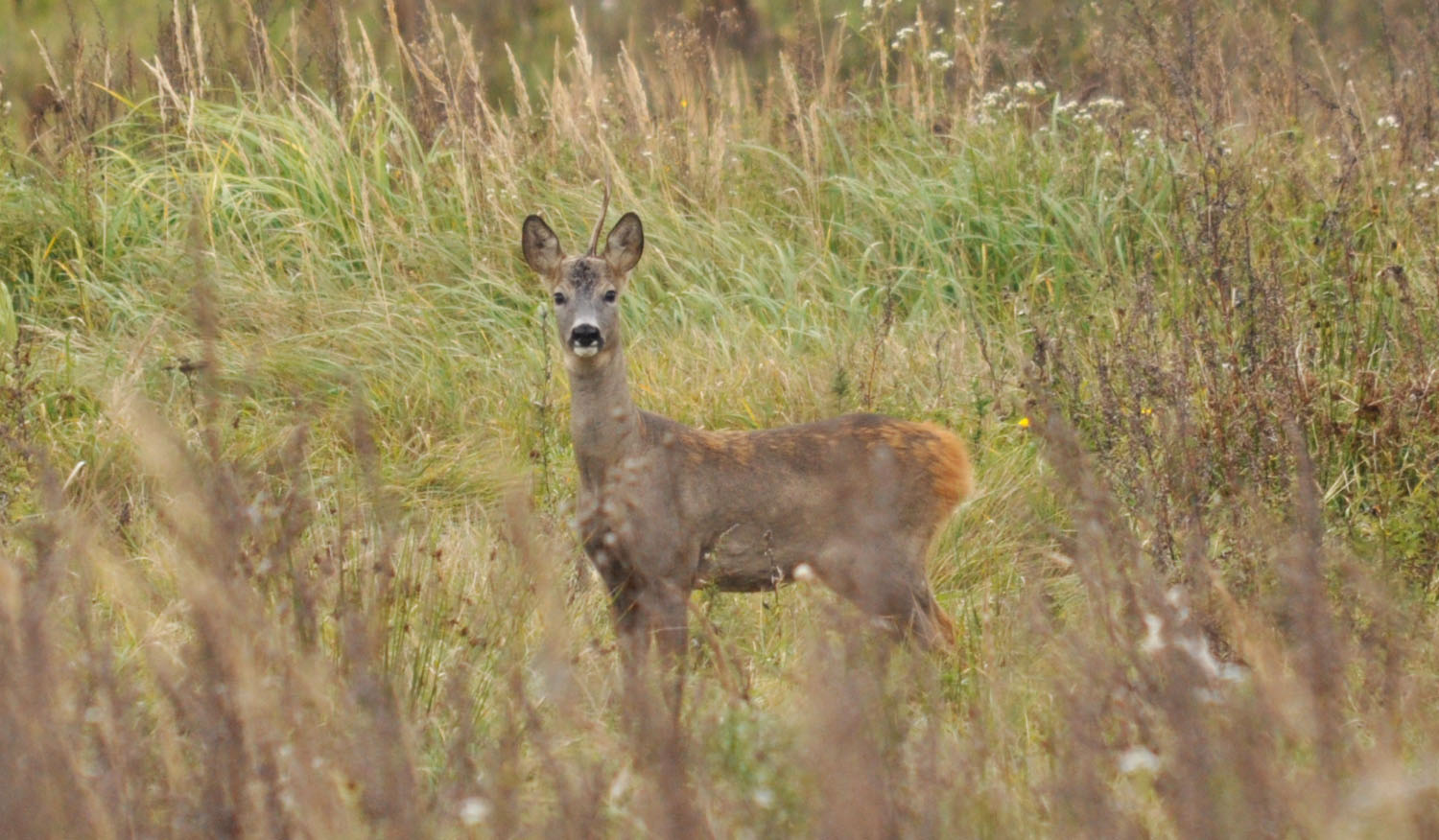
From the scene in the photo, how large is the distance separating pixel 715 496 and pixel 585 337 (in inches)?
23.0

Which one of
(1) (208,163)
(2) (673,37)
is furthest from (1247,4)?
(1) (208,163)

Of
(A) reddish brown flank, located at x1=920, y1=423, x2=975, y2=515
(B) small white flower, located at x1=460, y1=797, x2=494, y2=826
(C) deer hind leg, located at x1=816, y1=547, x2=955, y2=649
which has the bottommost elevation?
(C) deer hind leg, located at x1=816, y1=547, x2=955, y2=649

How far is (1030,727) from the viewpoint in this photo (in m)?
3.78

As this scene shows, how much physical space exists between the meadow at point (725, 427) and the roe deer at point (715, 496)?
156 mm

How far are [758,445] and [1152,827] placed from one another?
101 inches

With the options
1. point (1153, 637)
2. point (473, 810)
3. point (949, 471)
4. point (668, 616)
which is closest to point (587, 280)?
point (668, 616)

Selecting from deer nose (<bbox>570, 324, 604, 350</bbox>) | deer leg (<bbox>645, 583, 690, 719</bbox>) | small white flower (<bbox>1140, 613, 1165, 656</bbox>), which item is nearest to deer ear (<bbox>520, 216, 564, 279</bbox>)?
deer nose (<bbox>570, 324, 604, 350</bbox>)

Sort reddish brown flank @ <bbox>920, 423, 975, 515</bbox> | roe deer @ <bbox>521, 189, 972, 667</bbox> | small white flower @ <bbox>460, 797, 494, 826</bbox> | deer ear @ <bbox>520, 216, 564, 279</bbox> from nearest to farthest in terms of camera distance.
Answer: small white flower @ <bbox>460, 797, 494, 826</bbox> < roe deer @ <bbox>521, 189, 972, 667</bbox> < reddish brown flank @ <bbox>920, 423, 975, 515</bbox> < deer ear @ <bbox>520, 216, 564, 279</bbox>

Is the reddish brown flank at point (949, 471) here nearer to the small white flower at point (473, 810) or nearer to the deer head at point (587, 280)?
the deer head at point (587, 280)

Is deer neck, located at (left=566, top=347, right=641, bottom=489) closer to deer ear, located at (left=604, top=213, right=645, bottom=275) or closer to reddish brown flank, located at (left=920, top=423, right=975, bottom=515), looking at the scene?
deer ear, located at (left=604, top=213, right=645, bottom=275)

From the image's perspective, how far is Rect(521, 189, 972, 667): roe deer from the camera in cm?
498

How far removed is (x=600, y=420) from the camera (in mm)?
5148

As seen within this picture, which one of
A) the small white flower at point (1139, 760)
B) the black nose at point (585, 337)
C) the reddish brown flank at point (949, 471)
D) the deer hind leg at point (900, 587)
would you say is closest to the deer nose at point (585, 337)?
the black nose at point (585, 337)

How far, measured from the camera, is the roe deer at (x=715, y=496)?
4980 mm
